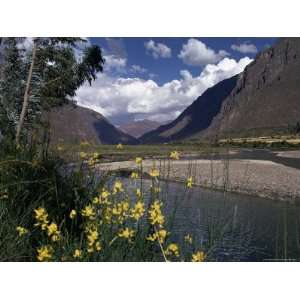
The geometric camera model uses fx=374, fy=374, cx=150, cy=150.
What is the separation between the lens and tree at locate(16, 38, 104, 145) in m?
6.73

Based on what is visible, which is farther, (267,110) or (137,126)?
(267,110)

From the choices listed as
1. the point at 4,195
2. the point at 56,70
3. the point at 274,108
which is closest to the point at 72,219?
the point at 4,195

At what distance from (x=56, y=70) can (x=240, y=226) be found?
7.11 meters

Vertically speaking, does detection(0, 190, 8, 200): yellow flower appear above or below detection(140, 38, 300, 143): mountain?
below

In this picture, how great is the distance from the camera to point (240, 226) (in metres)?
11.3

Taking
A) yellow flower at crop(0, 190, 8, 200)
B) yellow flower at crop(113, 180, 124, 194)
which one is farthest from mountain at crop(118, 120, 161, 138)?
yellow flower at crop(113, 180, 124, 194)

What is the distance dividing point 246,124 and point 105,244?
91.5 metres

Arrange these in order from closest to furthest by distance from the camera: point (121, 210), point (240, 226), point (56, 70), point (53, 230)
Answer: point (53, 230) → point (121, 210) → point (56, 70) → point (240, 226)

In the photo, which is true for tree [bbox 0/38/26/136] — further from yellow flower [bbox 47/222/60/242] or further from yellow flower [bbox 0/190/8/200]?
yellow flower [bbox 47/222/60/242]

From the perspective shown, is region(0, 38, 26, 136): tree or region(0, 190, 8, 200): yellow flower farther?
region(0, 38, 26, 136): tree

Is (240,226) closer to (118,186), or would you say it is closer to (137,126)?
(118,186)

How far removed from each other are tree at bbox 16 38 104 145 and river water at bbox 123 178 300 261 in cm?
257

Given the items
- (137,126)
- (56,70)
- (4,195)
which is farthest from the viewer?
(137,126)
